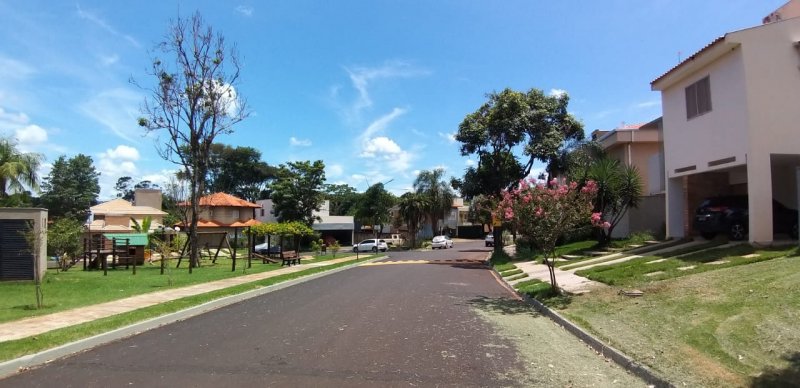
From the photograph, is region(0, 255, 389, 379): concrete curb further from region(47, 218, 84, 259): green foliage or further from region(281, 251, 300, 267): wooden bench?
region(281, 251, 300, 267): wooden bench

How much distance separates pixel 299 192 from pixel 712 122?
166 ft

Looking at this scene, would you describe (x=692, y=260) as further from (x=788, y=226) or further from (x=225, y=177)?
(x=225, y=177)

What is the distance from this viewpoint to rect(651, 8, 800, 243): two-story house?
632 inches

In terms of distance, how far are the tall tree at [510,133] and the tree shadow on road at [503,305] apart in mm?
19159

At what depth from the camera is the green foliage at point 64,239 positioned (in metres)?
22.8

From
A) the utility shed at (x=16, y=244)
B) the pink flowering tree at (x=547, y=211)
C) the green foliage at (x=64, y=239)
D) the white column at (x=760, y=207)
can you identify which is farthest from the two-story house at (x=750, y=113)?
the green foliage at (x=64, y=239)

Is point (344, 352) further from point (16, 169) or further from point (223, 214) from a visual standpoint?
point (223, 214)

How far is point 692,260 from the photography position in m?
14.8

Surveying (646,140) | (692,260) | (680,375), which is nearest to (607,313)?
(680,375)

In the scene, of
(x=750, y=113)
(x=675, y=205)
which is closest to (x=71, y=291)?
(x=750, y=113)

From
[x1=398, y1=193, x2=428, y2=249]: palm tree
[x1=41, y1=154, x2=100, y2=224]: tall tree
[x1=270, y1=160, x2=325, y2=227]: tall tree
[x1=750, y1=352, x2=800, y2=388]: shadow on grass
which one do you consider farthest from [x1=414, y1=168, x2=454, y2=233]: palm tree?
[x1=750, y1=352, x2=800, y2=388]: shadow on grass

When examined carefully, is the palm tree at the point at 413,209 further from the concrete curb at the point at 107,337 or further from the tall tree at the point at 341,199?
the concrete curb at the point at 107,337

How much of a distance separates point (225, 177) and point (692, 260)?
81.4 metres

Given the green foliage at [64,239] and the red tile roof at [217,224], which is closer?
the green foliage at [64,239]
